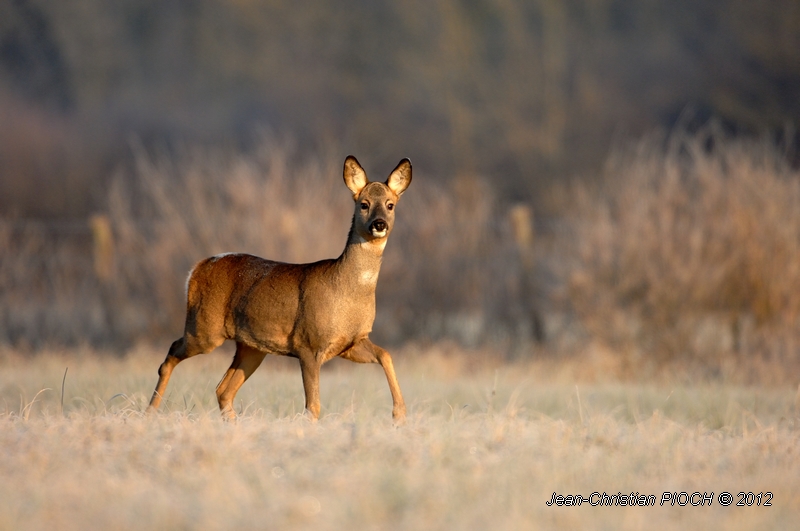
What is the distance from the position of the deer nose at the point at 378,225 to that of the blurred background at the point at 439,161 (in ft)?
25.4

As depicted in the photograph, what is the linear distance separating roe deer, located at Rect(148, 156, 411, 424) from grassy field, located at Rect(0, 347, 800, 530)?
360 millimetres

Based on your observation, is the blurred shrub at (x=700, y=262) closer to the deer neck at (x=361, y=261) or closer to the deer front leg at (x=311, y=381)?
the deer neck at (x=361, y=261)

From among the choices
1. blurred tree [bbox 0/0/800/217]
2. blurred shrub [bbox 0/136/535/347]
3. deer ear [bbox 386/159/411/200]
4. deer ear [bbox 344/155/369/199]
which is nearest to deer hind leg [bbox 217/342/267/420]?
deer ear [bbox 344/155/369/199]

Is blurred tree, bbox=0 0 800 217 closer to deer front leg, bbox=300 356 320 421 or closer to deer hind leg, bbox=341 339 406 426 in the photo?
deer hind leg, bbox=341 339 406 426

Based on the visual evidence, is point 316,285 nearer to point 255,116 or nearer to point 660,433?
point 660,433

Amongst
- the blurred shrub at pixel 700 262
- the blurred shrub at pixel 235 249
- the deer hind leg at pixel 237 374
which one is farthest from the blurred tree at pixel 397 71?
the deer hind leg at pixel 237 374

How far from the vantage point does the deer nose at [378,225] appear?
738 centimetres

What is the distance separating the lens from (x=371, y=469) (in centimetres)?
570

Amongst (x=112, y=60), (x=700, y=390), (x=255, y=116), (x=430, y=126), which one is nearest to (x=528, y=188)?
(x=430, y=126)

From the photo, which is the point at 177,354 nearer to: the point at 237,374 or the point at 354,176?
the point at 237,374

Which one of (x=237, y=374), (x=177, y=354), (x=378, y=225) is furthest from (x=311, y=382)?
(x=177, y=354)

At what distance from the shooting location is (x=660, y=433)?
23.7 feet

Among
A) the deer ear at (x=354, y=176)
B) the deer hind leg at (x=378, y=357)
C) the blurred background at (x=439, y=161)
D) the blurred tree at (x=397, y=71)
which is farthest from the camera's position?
the blurred tree at (x=397, y=71)

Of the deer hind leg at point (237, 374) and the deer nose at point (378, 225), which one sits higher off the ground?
the deer nose at point (378, 225)
